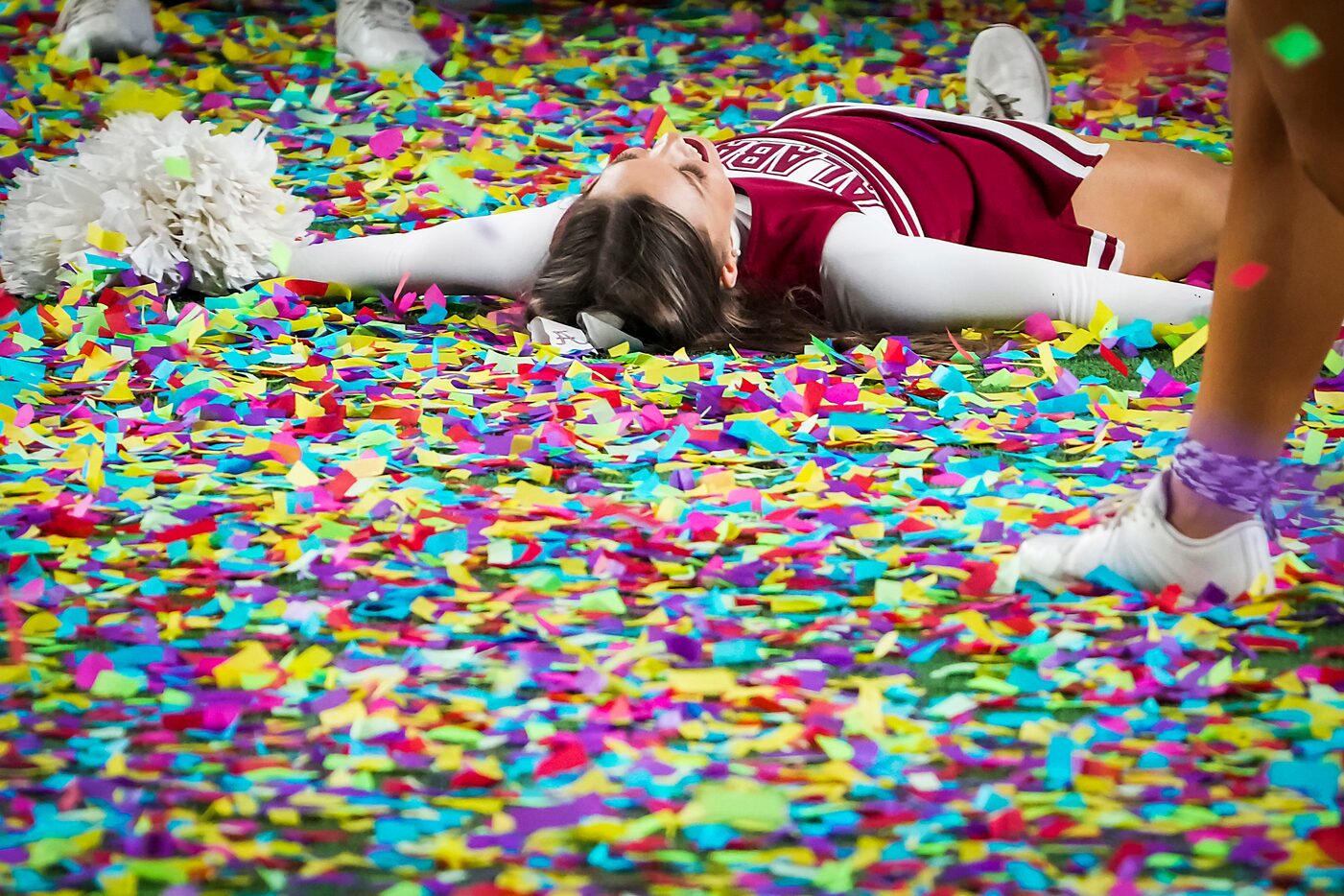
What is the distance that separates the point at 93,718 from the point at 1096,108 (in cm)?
273

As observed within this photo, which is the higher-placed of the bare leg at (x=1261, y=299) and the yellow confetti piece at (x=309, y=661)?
the bare leg at (x=1261, y=299)

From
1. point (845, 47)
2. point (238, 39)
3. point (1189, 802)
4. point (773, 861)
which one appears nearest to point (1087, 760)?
point (1189, 802)

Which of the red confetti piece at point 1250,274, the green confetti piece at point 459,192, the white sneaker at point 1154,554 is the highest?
the red confetti piece at point 1250,274

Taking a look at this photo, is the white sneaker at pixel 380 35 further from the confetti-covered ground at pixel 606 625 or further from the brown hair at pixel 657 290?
the brown hair at pixel 657 290

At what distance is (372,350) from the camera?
195 cm

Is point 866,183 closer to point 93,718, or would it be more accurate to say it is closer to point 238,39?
point 93,718

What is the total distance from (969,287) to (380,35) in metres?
2.20

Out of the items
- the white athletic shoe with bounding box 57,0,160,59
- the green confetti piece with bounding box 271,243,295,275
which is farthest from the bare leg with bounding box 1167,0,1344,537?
the white athletic shoe with bounding box 57,0,160,59

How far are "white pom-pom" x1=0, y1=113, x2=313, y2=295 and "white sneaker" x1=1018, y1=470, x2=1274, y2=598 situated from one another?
1.31 metres

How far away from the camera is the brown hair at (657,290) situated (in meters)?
1.90

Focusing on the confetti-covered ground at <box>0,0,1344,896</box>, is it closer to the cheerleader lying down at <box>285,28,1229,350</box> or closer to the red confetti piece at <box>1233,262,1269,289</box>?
the cheerleader lying down at <box>285,28,1229,350</box>

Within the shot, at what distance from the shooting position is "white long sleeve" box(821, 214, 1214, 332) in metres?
1.89

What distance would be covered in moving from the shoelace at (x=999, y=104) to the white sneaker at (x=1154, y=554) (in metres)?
1.74

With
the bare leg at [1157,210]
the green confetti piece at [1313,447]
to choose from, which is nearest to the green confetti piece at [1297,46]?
the green confetti piece at [1313,447]
